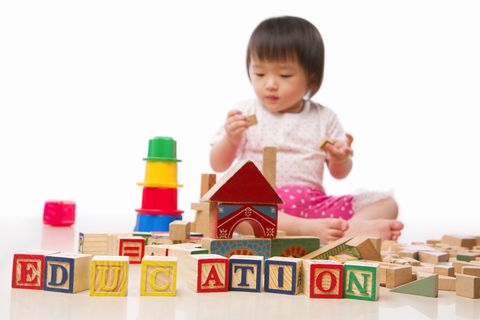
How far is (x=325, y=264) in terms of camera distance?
0.77 metres

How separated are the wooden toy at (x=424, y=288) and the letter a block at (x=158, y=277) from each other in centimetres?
39

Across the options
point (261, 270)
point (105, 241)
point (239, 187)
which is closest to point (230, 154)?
point (105, 241)

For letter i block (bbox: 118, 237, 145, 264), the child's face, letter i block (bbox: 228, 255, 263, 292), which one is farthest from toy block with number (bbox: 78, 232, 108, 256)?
the child's face

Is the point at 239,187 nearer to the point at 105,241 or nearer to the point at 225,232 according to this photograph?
the point at 225,232

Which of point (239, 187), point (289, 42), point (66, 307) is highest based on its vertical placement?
point (289, 42)

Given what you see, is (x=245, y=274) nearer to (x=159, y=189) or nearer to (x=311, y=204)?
(x=159, y=189)

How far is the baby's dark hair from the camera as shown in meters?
1.86

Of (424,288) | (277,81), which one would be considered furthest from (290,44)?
(424,288)

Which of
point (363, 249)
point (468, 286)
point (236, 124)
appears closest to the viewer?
point (468, 286)

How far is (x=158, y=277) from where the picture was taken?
74cm

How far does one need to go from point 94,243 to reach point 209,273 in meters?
0.44

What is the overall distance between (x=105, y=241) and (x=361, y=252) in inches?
22.7

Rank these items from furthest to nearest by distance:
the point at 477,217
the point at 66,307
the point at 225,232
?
the point at 477,217, the point at 225,232, the point at 66,307

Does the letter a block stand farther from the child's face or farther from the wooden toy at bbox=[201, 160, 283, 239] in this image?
the child's face
